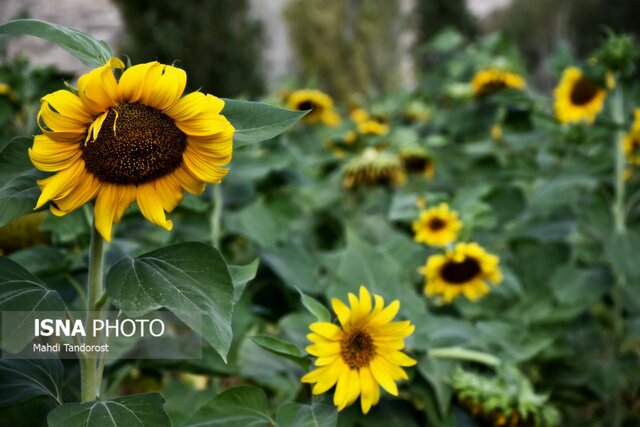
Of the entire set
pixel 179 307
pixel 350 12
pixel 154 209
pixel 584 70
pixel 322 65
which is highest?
pixel 350 12

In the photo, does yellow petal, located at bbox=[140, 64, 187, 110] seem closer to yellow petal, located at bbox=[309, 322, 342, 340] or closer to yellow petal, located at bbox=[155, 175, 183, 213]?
yellow petal, located at bbox=[155, 175, 183, 213]

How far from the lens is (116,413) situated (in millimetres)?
781

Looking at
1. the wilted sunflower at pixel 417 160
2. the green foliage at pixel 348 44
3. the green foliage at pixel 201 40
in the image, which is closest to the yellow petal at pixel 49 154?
the wilted sunflower at pixel 417 160

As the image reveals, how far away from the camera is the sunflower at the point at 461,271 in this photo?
55.6 inches

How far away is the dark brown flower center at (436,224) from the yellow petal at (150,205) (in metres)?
0.85

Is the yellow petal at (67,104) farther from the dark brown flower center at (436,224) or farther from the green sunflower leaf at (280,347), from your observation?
the dark brown flower center at (436,224)

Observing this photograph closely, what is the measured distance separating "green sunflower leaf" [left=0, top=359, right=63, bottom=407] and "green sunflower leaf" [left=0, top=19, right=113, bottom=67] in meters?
0.40

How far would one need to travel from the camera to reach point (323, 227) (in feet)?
7.28

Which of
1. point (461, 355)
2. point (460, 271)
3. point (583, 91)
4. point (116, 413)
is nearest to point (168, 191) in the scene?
point (116, 413)

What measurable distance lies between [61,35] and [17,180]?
162 millimetres

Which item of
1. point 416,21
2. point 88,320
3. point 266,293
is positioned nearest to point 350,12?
point 416,21

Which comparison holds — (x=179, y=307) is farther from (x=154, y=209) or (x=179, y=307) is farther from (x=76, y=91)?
(x=76, y=91)

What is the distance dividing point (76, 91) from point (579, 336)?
5.23 ft

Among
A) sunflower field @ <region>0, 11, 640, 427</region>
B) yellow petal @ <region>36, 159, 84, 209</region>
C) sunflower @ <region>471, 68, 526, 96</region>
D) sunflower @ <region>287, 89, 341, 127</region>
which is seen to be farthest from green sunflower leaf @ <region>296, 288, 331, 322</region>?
sunflower @ <region>471, 68, 526, 96</region>
